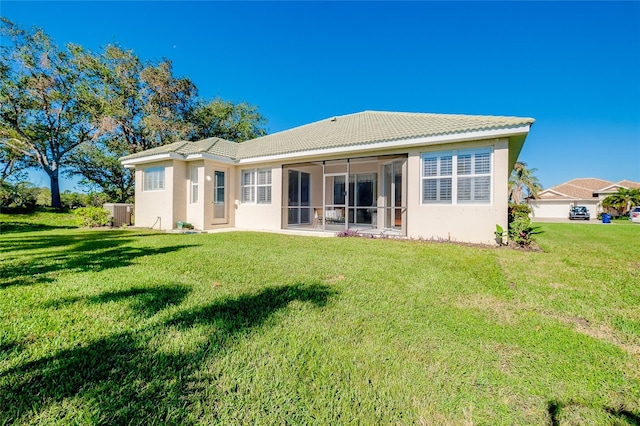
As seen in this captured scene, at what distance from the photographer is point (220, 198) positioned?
42.2 feet

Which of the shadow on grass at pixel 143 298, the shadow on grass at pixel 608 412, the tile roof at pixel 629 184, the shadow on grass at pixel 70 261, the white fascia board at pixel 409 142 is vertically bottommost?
the shadow on grass at pixel 608 412

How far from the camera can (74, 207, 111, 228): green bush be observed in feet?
43.8

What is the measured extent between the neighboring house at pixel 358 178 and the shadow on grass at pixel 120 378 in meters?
7.74

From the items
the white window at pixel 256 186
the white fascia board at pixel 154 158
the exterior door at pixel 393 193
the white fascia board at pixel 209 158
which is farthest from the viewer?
the white window at pixel 256 186

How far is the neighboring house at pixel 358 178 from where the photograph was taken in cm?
816

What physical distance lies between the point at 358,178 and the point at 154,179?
33.3 feet

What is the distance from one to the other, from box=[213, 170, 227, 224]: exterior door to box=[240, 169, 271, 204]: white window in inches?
33.5

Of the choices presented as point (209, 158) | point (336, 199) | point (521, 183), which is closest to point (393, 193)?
point (336, 199)

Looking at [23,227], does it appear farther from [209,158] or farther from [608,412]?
[608,412]

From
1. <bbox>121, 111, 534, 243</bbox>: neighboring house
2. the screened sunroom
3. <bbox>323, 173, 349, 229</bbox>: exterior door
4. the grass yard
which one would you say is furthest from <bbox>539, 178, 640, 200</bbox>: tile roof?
the grass yard

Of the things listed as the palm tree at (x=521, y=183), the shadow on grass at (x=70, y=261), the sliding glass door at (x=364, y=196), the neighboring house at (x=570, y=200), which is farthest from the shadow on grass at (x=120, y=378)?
the neighboring house at (x=570, y=200)

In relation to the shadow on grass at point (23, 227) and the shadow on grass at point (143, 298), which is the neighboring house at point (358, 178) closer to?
the shadow on grass at point (23, 227)

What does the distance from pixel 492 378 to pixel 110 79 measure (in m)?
29.9

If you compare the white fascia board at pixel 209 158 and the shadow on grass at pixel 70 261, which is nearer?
the shadow on grass at pixel 70 261
